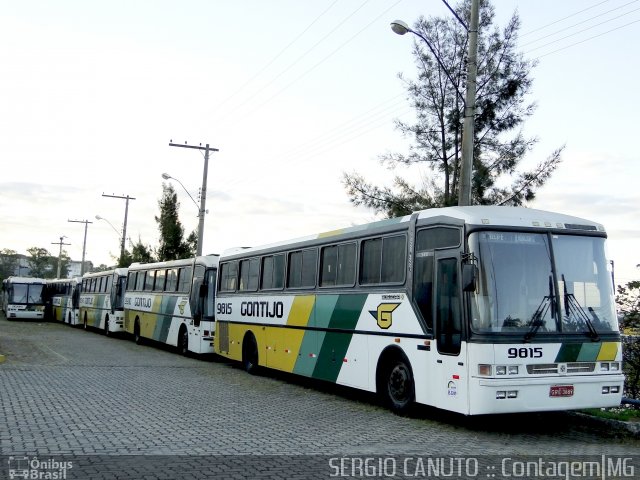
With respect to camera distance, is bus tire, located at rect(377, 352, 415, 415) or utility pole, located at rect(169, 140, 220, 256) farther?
utility pole, located at rect(169, 140, 220, 256)

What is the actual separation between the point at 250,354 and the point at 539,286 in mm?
10095

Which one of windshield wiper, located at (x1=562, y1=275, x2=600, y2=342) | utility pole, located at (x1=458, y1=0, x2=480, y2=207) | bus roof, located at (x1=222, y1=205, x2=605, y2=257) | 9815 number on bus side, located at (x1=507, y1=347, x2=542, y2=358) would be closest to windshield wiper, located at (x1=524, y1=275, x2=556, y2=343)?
9815 number on bus side, located at (x1=507, y1=347, x2=542, y2=358)

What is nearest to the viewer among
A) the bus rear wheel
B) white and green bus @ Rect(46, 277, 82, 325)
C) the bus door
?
the bus door

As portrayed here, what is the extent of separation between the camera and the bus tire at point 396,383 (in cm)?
1160

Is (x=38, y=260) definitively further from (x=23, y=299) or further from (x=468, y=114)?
(x=468, y=114)

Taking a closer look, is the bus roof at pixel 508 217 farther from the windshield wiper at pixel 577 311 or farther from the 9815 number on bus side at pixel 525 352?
the 9815 number on bus side at pixel 525 352

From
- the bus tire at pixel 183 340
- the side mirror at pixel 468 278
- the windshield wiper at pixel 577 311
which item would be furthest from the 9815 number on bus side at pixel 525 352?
the bus tire at pixel 183 340

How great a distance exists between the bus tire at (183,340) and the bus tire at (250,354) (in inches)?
Result: 204

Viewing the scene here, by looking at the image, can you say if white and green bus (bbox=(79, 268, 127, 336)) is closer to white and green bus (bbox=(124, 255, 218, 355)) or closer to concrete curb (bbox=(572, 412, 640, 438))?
white and green bus (bbox=(124, 255, 218, 355))

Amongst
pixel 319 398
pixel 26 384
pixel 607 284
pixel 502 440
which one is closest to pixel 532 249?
A: pixel 607 284

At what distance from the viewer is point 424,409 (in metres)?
12.8

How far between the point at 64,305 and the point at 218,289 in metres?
31.4

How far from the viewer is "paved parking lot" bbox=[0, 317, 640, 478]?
7.79m

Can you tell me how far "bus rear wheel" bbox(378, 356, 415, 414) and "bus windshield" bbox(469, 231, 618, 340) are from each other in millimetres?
1982
